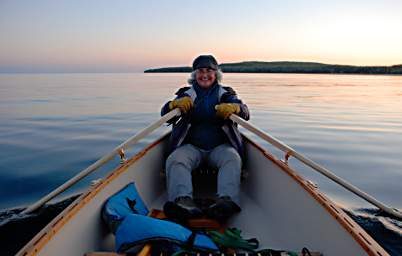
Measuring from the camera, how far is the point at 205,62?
3.51 metres

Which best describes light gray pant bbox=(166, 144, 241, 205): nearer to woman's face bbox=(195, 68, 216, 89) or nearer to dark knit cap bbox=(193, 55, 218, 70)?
woman's face bbox=(195, 68, 216, 89)

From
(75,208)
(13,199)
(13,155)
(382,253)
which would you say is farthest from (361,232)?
(13,155)

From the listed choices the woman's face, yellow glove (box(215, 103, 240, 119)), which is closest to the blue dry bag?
yellow glove (box(215, 103, 240, 119))

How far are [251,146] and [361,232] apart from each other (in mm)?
2209

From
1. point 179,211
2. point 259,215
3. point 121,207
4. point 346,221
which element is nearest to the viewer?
point 346,221

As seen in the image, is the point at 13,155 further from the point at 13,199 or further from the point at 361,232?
the point at 361,232

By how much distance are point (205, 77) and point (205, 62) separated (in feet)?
0.56

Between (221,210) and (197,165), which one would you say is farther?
(197,165)

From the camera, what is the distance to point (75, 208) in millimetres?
1924

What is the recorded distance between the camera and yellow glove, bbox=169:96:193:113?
3.41m

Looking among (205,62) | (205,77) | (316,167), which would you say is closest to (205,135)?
(205,77)

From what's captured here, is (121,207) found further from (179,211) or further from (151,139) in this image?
(151,139)

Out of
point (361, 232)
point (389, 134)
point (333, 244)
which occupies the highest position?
point (361, 232)

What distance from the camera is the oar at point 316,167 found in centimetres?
224
